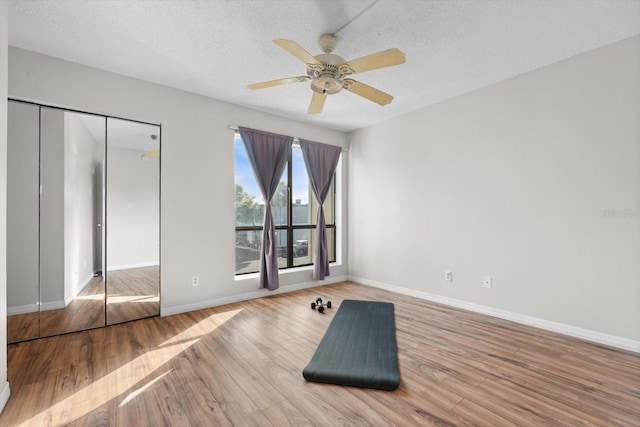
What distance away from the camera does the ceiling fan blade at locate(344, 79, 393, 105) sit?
97.3 inches

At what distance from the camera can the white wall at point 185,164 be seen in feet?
9.54

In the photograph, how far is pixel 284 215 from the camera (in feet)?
15.4

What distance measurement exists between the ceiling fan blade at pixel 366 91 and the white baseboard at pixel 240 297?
2.92 m

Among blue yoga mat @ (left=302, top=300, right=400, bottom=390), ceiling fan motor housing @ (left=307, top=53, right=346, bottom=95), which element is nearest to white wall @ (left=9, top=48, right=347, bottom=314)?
blue yoga mat @ (left=302, top=300, right=400, bottom=390)

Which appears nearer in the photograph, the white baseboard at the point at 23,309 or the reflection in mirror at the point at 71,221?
the white baseboard at the point at 23,309

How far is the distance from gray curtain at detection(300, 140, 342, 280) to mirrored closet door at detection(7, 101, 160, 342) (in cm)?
216

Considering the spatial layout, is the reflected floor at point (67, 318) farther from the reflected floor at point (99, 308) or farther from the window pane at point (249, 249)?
the window pane at point (249, 249)

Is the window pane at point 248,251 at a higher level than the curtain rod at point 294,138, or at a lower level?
lower

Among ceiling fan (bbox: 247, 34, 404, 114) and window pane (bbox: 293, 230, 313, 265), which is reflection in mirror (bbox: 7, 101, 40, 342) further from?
window pane (bbox: 293, 230, 313, 265)

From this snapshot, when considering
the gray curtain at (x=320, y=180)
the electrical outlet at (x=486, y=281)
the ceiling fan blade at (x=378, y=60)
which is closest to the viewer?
the ceiling fan blade at (x=378, y=60)

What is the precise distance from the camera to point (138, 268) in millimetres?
3242

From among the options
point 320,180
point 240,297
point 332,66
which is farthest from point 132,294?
point 332,66

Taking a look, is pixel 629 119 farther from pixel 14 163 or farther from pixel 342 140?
Result: pixel 14 163

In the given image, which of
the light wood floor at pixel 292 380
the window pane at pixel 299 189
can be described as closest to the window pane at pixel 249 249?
the window pane at pixel 299 189
